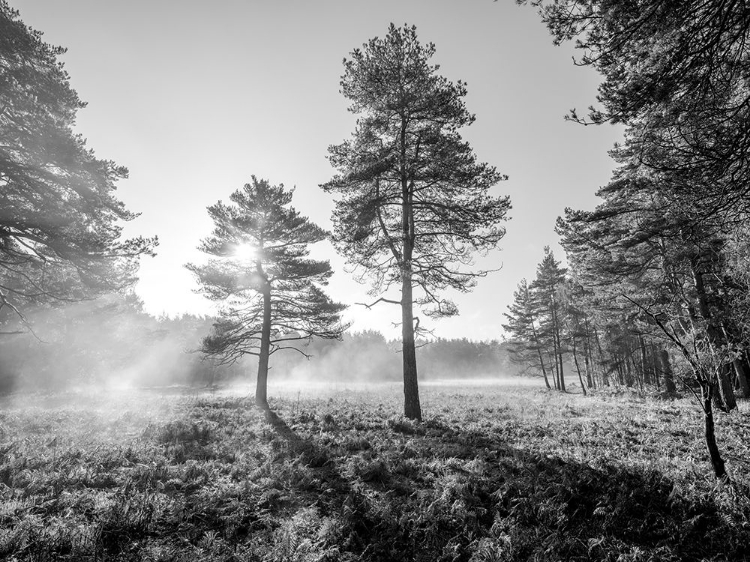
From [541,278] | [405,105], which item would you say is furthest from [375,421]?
[541,278]

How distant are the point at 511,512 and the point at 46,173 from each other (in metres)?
14.3

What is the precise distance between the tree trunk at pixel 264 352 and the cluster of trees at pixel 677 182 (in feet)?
50.6

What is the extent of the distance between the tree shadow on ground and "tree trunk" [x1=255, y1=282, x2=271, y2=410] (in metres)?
10.5

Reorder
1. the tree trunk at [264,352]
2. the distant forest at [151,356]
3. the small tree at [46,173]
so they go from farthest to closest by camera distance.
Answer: the distant forest at [151,356]
the tree trunk at [264,352]
the small tree at [46,173]

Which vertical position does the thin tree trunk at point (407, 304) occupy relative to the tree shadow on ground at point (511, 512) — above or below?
above

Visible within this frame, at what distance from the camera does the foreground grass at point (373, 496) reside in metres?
4.00

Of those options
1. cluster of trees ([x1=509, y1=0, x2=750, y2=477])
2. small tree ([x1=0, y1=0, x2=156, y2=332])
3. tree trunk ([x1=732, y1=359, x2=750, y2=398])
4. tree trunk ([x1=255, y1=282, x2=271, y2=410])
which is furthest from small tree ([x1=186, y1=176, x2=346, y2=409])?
tree trunk ([x1=732, y1=359, x2=750, y2=398])

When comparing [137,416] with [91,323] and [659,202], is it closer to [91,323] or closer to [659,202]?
[659,202]

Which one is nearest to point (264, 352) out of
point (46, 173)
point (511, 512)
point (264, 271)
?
point (264, 271)

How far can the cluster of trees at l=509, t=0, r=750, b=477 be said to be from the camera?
4.85 metres

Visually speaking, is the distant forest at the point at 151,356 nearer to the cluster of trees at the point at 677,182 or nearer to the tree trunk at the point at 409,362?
the tree trunk at the point at 409,362

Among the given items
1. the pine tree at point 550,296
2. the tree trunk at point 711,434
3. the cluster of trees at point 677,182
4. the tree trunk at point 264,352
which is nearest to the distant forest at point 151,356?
the tree trunk at point 264,352

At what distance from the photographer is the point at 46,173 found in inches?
381

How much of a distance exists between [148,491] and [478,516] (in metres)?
5.33
